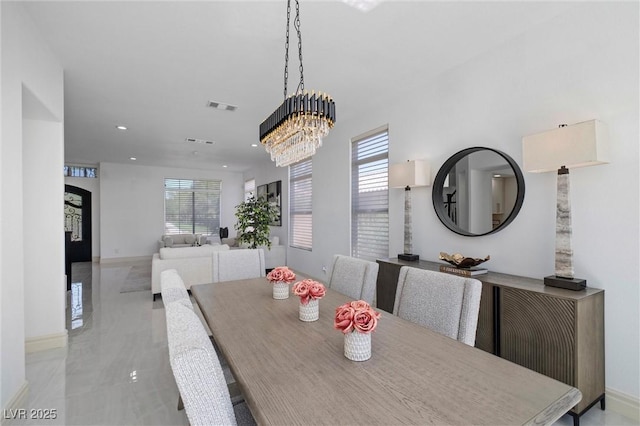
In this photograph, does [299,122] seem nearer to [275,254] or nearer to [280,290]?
[280,290]

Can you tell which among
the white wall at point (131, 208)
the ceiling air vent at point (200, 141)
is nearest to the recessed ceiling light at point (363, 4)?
the ceiling air vent at point (200, 141)

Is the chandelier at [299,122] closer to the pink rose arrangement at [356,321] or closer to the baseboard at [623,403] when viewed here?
the pink rose arrangement at [356,321]

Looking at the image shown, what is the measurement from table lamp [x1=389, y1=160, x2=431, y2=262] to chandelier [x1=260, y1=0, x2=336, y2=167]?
151 centimetres

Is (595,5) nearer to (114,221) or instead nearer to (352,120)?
(352,120)

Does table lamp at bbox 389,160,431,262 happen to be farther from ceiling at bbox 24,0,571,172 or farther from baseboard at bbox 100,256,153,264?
baseboard at bbox 100,256,153,264

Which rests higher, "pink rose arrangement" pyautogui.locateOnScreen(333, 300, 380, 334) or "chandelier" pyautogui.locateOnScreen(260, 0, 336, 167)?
"chandelier" pyautogui.locateOnScreen(260, 0, 336, 167)

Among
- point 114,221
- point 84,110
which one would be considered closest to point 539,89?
point 84,110

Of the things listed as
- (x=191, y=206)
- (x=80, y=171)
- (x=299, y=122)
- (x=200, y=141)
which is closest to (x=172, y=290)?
(x=299, y=122)

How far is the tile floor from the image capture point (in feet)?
6.47

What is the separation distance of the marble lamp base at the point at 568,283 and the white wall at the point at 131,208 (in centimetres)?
916

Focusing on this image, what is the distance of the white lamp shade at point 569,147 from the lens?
1910 mm

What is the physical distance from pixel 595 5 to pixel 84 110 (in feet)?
18.0

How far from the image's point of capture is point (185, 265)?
4656 mm

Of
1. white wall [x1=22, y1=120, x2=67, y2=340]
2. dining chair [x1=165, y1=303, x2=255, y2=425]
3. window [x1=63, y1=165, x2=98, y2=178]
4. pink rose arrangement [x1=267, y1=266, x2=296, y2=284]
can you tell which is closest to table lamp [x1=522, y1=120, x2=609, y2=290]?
pink rose arrangement [x1=267, y1=266, x2=296, y2=284]
